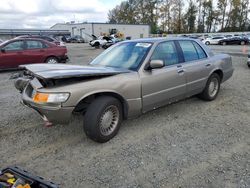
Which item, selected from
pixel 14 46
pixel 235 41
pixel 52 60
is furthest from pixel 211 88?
pixel 235 41

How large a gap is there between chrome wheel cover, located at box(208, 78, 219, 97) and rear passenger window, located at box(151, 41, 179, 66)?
1.43m

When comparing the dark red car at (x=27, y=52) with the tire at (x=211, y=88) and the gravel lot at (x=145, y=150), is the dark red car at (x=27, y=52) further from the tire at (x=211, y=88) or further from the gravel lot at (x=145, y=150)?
the tire at (x=211, y=88)

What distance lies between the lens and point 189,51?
527cm

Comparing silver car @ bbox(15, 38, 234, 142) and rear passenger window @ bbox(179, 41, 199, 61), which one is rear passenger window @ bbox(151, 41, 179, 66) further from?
rear passenger window @ bbox(179, 41, 199, 61)

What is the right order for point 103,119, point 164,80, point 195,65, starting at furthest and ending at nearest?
1. point 195,65
2. point 164,80
3. point 103,119

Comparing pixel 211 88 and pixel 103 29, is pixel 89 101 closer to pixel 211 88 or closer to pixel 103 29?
pixel 211 88

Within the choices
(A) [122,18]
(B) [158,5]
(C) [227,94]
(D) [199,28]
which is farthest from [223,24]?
(C) [227,94]

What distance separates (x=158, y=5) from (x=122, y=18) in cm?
1283

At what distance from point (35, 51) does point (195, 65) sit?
841cm

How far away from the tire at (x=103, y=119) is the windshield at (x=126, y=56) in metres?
0.81

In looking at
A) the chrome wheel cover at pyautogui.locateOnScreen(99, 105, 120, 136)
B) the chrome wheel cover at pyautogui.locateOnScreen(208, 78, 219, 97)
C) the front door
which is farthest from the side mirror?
the chrome wheel cover at pyautogui.locateOnScreen(208, 78, 219, 97)

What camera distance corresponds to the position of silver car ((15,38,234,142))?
348cm

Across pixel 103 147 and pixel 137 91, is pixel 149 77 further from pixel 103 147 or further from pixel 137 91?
pixel 103 147

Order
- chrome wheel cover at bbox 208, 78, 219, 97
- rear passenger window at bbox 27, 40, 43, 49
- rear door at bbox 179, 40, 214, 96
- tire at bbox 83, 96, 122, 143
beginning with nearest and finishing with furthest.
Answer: tire at bbox 83, 96, 122, 143, rear door at bbox 179, 40, 214, 96, chrome wheel cover at bbox 208, 78, 219, 97, rear passenger window at bbox 27, 40, 43, 49
